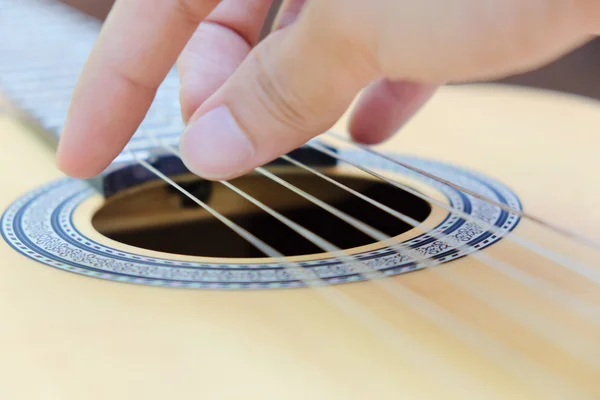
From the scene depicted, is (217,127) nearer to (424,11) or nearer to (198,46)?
(424,11)

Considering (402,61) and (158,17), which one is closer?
(402,61)

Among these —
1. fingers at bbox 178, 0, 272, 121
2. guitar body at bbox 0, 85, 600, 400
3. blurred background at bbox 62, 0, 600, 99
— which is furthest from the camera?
blurred background at bbox 62, 0, 600, 99

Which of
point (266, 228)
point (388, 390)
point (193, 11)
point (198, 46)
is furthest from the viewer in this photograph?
point (266, 228)

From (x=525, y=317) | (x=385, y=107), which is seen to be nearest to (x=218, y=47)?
(x=385, y=107)

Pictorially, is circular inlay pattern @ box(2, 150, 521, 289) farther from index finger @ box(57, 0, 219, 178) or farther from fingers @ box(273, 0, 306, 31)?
fingers @ box(273, 0, 306, 31)

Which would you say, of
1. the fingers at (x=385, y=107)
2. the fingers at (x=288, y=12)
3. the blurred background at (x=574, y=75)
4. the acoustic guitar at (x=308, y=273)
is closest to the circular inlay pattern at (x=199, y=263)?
the acoustic guitar at (x=308, y=273)

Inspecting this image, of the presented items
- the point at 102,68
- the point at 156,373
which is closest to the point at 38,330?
the point at 156,373

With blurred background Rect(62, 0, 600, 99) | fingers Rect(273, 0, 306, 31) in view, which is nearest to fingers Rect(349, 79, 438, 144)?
fingers Rect(273, 0, 306, 31)
